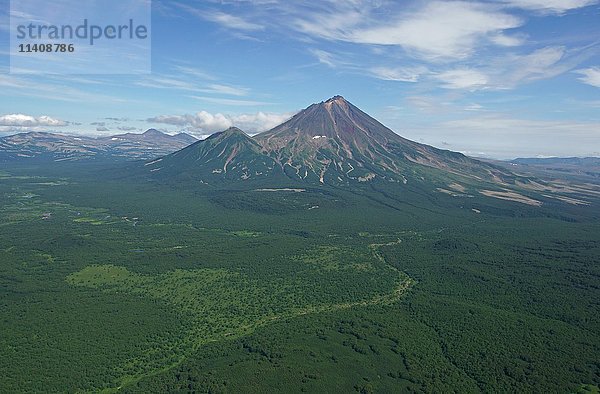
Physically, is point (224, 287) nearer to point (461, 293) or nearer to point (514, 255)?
point (461, 293)

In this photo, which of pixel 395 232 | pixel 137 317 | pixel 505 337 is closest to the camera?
pixel 505 337

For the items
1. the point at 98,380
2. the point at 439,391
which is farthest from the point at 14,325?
the point at 439,391

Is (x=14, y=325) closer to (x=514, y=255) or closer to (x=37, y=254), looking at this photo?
(x=37, y=254)

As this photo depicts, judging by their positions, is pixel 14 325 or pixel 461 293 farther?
pixel 461 293

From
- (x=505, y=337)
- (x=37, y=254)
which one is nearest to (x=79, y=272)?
(x=37, y=254)

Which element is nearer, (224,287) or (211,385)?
(211,385)

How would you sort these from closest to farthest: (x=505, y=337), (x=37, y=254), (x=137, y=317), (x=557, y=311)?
(x=505, y=337), (x=137, y=317), (x=557, y=311), (x=37, y=254)
